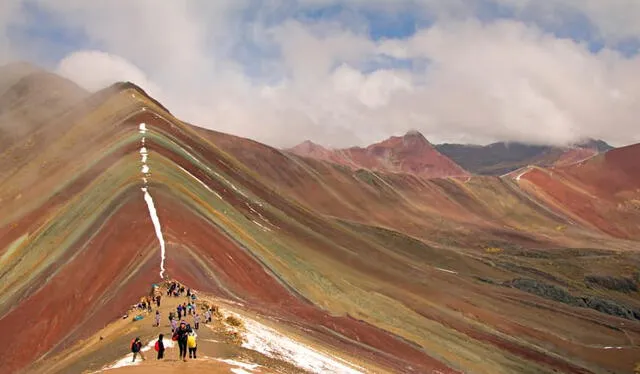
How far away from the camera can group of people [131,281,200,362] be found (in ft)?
87.6

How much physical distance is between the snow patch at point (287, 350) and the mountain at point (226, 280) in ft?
0.62

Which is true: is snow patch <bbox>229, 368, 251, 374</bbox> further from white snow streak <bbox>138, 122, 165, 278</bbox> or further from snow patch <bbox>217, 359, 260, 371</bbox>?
white snow streak <bbox>138, 122, 165, 278</bbox>

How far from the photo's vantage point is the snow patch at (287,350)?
112 feet

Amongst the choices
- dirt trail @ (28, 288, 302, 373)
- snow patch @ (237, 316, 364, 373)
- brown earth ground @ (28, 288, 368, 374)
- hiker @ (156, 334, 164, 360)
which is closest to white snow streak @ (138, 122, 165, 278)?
brown earth ground @ (28, 288, 368, 374)

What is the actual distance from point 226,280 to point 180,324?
22450mm

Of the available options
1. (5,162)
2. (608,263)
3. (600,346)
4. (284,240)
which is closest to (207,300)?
(284,240)

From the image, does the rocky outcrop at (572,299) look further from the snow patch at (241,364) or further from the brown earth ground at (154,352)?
the snow patch at (241,364)

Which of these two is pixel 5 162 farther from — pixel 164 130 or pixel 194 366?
pixel 194 366

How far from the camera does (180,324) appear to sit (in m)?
30.5

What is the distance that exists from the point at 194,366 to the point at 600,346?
248 ft

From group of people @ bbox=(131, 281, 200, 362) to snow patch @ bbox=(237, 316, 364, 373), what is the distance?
9.42 ft

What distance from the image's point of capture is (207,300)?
135 feet

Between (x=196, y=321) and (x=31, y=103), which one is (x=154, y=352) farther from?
(x=31, y=103)

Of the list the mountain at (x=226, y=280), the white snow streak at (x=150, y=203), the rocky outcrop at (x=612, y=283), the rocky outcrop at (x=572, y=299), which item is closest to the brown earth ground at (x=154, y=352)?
the mountain at (x=226, y=280)
